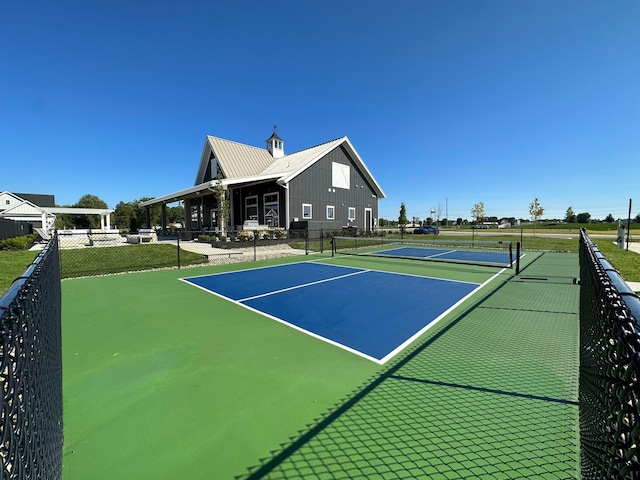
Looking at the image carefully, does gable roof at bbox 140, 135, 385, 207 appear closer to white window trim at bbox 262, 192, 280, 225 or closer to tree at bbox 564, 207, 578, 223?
white window trim at bbox 262, 192, 280, 225

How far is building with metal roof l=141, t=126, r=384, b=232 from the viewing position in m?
22.3

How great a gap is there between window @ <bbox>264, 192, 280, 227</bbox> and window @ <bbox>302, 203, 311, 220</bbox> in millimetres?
2007

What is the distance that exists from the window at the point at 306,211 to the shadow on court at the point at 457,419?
1901 centimetres

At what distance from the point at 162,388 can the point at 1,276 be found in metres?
10.0

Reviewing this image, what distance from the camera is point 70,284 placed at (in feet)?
30.6

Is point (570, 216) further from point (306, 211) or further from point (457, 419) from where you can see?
point (457, 419)

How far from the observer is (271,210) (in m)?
23.2

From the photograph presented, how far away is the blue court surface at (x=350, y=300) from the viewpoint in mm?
4941

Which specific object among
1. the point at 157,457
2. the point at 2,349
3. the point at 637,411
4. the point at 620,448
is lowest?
the point at 157,457

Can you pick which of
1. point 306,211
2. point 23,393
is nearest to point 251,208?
point 306,211

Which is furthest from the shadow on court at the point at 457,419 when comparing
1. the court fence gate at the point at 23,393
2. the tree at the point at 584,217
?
the tree at the point at 584,217

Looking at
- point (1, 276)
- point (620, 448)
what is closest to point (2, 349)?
point (620, 448)

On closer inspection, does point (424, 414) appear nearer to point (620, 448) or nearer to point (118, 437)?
point (620, 448)

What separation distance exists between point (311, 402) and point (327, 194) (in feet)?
74.0
